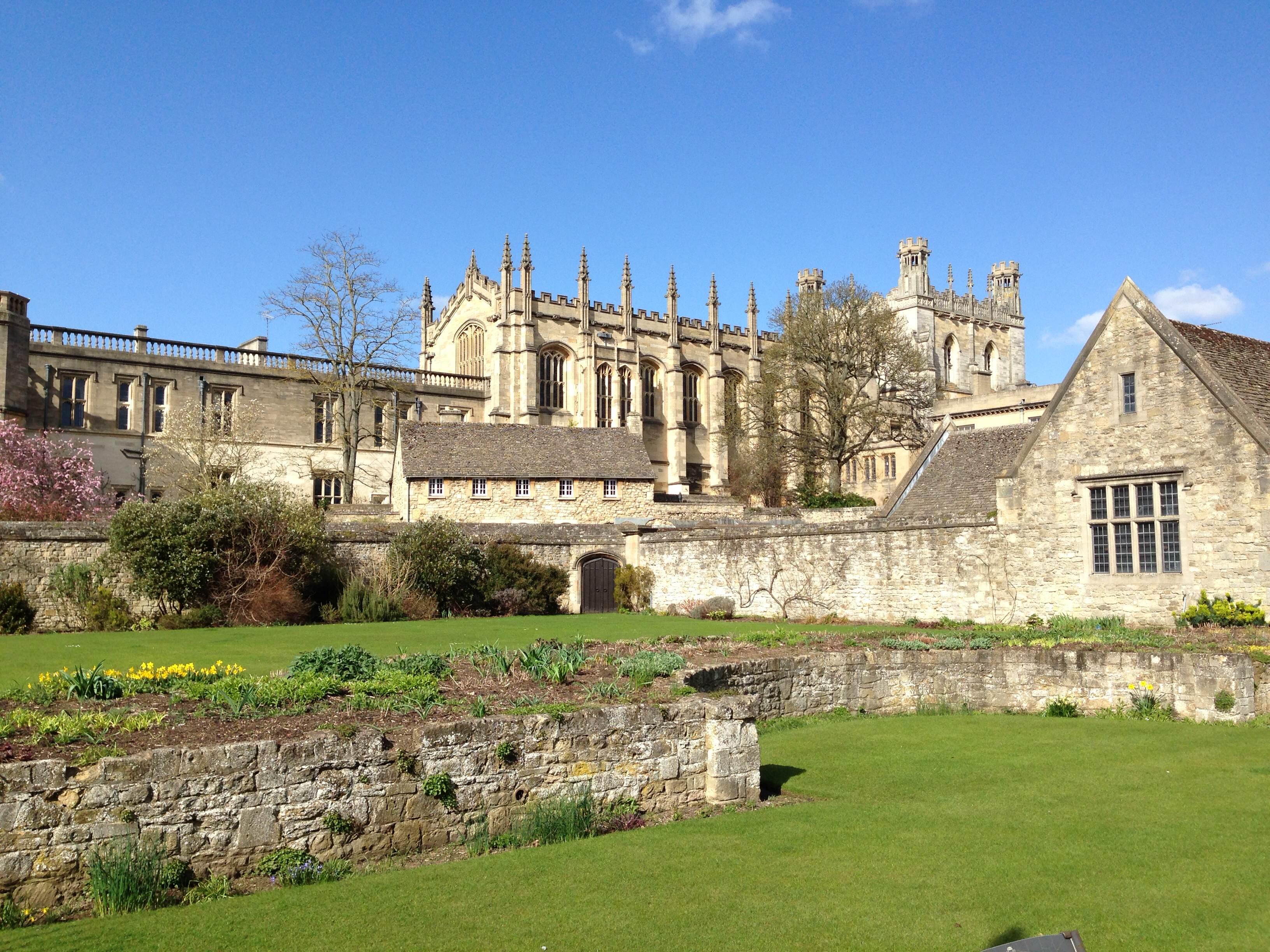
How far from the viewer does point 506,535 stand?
32594mm

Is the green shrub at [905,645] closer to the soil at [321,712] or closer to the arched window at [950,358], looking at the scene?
the soil at [321,712]

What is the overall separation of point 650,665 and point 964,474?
60.6 ft

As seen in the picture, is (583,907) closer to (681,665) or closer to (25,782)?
(25,782)

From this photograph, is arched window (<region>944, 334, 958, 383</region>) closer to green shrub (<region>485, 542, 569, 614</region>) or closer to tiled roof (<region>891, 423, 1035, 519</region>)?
tiled roof (<region>891, 423, 1035, 519</region>)

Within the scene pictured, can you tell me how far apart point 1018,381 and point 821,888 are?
8736 cm

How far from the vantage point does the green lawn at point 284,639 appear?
1756cm

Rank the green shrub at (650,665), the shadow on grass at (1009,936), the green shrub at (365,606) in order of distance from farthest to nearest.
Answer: the green shrub at (365,606)
the green shrub at (650,665)
the shadow on grass at (1009,936)

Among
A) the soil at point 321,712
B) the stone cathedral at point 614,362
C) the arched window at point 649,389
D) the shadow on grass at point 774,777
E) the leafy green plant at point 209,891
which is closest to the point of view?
the leafy green plant at point 209,891

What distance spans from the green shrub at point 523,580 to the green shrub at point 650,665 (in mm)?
18166

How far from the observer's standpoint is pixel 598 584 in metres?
33.7

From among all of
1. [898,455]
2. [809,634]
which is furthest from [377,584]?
[898,455]

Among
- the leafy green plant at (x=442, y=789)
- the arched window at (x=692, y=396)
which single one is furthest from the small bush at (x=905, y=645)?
the arched window at (x=692, y=396)

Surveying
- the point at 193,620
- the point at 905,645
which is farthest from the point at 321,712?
the point at 193,620

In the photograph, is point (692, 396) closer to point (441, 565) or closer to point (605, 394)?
point (605, 394)
